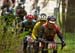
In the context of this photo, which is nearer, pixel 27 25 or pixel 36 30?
pixel 36 30

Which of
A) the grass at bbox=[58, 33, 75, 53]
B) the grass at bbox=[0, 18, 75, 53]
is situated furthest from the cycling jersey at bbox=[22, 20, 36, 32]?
the grass at bbox=[0, 18, 75, 53]

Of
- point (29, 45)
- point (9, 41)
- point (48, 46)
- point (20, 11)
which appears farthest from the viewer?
point (20, 11)

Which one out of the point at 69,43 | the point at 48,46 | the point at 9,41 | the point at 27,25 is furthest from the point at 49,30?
the point at 69,43

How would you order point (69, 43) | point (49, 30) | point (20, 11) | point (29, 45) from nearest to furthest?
1. point (49, 30)
2. point (29, 45)
3. point (69, 43)
4. point (20, 11)

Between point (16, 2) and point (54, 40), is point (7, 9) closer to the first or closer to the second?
point (16, 2)

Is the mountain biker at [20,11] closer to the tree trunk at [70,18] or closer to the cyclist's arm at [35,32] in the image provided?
the tree trunk at [70,18]

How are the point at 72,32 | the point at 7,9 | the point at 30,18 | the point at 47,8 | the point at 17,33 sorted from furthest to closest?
1. the point at 47,8
2. the point at 7,9
3. the point at 72,32
4. the point at 30,18
5. the point at 17,33

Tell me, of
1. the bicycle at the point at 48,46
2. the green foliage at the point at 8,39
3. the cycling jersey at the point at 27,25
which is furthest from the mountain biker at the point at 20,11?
the green foliage at the point at 8,39

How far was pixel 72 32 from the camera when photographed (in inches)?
380

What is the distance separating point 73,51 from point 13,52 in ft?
5.21

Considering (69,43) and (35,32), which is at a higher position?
(35,32)

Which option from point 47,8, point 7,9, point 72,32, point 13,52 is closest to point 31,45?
point 13,52

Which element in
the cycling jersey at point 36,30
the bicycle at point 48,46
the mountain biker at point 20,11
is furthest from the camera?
the mountain biker at point 20,11

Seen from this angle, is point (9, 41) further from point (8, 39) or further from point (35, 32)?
point (35, 32)
